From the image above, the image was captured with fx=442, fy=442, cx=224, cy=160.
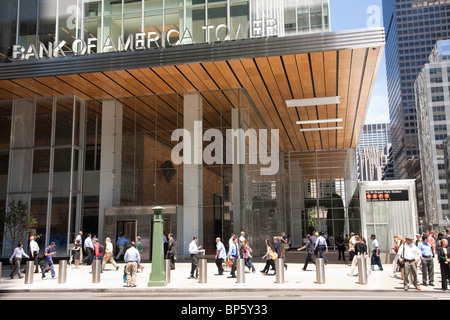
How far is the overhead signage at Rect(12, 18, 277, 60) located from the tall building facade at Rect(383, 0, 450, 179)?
152m

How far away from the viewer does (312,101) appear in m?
26.6

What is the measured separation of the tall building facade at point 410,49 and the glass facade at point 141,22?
151 meters

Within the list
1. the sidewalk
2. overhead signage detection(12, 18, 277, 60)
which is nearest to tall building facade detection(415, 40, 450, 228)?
overhead signage detection(12, 18, 277, 60)

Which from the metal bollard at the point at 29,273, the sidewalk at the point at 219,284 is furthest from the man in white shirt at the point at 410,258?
the metal bollard at the point at 29,273

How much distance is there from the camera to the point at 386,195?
78.7 ft

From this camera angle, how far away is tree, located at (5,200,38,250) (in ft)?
74.4

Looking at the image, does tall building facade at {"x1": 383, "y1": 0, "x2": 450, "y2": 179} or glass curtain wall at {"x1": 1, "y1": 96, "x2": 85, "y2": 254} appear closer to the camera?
glass curtain wall at {"x1": 1, "y1": 96, "x2": 85, "y2": 254}

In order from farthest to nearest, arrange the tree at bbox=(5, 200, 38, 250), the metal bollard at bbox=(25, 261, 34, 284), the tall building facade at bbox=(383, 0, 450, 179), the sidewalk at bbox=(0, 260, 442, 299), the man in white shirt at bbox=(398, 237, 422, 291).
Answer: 1. the tall building facade at bbox=(383, 0, 450, 179)
2. the tree at bbox=(5, 200, 38, 250)
3. the metal bollard at bbox=(25, 261, 34, 284)
4. the sidewalk at bbox=(0, 260, 442, 299)
5. the man in white shirt at bbox=(398, 237, 422, 291)

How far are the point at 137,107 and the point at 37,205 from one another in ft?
25.3

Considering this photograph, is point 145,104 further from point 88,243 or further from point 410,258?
point 410,258

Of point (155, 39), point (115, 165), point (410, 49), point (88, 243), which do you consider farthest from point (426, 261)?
point (410, 49)

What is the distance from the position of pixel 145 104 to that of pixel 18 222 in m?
9.21

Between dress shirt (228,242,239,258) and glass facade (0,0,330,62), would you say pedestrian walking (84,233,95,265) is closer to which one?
dress shirt (228,242,239,258)
